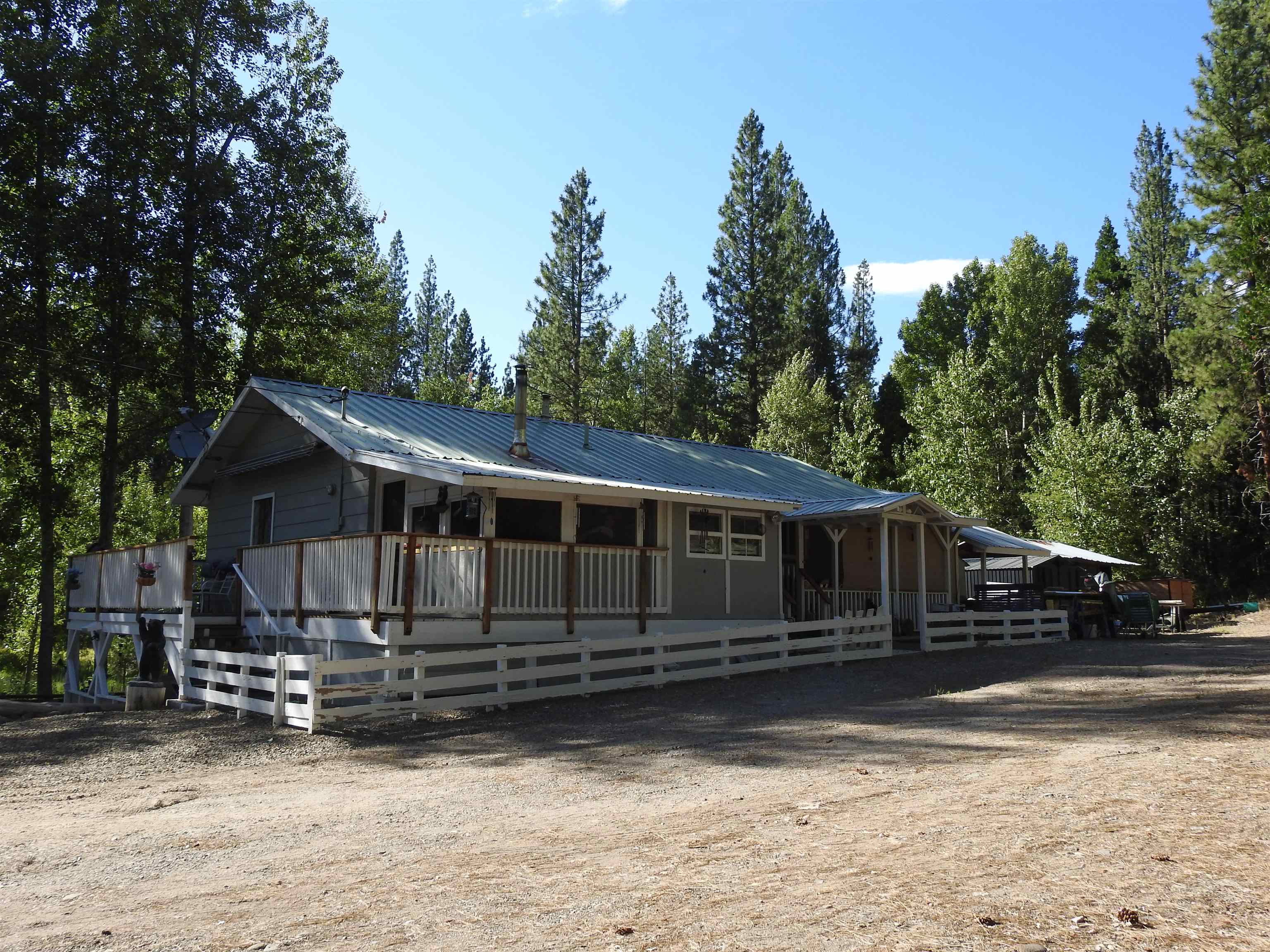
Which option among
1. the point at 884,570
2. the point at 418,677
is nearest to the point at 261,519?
the point at 418,677

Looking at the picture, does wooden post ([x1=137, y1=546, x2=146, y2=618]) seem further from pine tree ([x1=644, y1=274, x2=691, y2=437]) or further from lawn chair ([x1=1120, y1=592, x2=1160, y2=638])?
pine tree ([x1=644, y1=274, x2=691, y2=437])

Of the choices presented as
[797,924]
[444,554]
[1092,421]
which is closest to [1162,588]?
[1092,421]

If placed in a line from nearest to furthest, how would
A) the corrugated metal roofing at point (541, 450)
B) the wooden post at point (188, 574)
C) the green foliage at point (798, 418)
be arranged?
the wooden post at point (188, 574)
the corrugated metal roofing at point (541, 450)
the green foliage at point (798, 418)

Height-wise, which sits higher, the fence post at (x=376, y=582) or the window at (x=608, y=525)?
the window at (x=608, y=525)

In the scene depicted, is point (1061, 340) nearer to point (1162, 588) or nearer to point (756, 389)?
point (756, 389)

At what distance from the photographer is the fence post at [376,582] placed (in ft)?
42.3

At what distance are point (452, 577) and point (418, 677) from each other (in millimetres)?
1780

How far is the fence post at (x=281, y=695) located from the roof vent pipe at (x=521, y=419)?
5.79m

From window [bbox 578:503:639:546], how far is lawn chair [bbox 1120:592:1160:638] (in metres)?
13.5

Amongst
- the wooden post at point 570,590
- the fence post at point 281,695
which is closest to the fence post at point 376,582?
the fence post at point 281,695

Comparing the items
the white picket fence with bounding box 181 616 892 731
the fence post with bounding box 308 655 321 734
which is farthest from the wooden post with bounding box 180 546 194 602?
the fence post with bounding box 308 655 321 734

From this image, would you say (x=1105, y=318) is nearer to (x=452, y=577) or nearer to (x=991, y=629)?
(x=991, y=629)

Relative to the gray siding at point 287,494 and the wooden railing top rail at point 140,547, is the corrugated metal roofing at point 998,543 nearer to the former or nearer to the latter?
the gray siding at point 287,494

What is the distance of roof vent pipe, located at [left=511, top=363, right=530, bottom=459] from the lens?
16.8 metres
